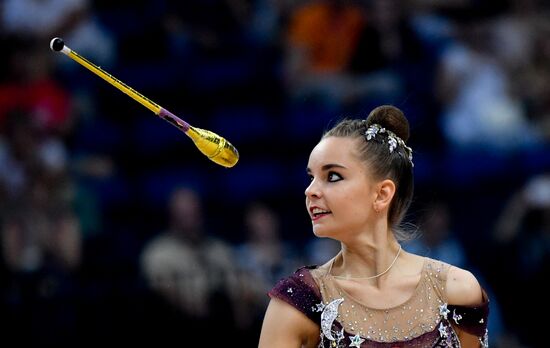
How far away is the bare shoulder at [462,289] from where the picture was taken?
3.89 m

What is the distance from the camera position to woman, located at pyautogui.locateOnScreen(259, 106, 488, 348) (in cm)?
373

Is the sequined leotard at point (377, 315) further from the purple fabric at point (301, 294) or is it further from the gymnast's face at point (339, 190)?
the gymnast's face at point (339, 190)

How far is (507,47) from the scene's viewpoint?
895cm

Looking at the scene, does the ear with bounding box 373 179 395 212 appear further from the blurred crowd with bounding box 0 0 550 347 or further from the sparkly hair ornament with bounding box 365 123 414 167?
the blurred crowd with bounding box 0 0 550 347

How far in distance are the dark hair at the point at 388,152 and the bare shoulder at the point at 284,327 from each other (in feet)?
1.92

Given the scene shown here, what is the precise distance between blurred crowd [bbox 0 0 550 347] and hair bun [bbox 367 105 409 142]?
3.03 meters

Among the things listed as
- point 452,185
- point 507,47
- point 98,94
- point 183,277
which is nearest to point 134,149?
point 98,94

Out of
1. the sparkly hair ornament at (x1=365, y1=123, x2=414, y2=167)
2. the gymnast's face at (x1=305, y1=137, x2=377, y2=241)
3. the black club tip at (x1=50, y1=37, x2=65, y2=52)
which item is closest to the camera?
the black club tip at (x1=50, y1=37, x2=65, y2=52)

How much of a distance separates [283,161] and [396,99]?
1.03 m

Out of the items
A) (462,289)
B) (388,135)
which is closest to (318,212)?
(388,135)

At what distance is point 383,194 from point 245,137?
4461 millimetres

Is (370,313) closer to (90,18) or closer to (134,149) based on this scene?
(134,149)

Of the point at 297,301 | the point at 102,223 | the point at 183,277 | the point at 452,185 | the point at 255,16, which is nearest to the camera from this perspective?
the point at 297,301

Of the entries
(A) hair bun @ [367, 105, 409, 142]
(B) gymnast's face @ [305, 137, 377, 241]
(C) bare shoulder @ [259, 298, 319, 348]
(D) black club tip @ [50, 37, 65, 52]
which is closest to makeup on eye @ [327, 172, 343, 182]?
(B) gymnast's face @ [305, 137, 377, 241]
